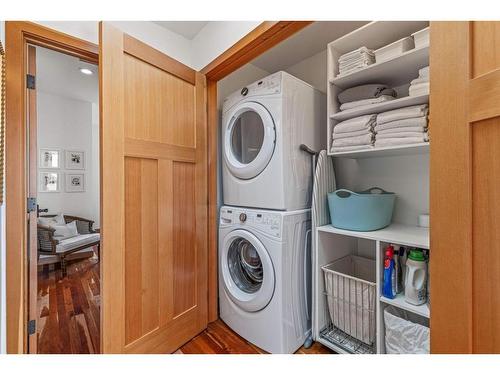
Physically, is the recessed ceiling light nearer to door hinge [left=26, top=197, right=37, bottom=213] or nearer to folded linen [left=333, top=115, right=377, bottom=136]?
door hinge [left=26, top=197, right=37, bottom=213]

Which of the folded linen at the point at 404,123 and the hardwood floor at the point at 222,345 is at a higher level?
the folded linen at the point at 404,123

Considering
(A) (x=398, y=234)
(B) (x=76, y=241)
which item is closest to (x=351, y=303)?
(A) (x=398, y=234)

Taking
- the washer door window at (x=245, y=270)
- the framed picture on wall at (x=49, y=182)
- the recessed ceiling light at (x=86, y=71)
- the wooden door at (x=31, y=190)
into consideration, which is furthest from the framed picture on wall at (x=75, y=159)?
the washer door window at (x=245, y=270)

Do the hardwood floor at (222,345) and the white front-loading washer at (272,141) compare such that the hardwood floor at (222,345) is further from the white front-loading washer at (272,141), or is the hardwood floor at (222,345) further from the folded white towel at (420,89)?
the folded white towel at (420,89)

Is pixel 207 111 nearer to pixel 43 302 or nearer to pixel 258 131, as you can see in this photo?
pixel 258 131

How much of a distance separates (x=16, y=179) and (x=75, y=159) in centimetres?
323

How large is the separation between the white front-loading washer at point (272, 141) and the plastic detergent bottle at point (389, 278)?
536mm

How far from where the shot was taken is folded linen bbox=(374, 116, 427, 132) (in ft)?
3.68

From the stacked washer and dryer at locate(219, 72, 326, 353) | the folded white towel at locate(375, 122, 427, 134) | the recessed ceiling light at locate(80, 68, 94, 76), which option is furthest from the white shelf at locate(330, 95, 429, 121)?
the recessed ceiling light at locate(80, 68, 94, 76)

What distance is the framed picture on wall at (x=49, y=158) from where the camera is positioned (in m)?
3.49
